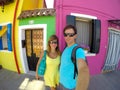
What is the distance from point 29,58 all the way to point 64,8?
143cm

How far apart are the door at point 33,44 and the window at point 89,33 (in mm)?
790

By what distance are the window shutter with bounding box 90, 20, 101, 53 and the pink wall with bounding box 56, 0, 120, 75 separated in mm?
158

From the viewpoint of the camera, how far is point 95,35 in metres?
4.34

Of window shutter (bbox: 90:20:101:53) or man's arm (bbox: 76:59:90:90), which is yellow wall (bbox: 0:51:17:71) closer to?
window shutter (bbox: 90:20:101:53)

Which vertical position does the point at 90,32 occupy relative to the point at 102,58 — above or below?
above

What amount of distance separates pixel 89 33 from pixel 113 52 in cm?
119

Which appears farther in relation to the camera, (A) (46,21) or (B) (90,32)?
(B) (90,32)

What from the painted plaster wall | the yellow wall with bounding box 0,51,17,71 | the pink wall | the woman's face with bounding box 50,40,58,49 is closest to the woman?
the woman's face with bounding box 50,40,58,49

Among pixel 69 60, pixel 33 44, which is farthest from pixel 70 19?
pixel 69 60

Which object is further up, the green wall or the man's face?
the green wall

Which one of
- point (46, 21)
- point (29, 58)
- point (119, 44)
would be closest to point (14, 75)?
point (29, 58)

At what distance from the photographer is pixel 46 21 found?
407 centimetres

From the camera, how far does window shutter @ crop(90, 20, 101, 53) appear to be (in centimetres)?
429

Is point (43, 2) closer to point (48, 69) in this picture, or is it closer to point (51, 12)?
point (51, 12)
